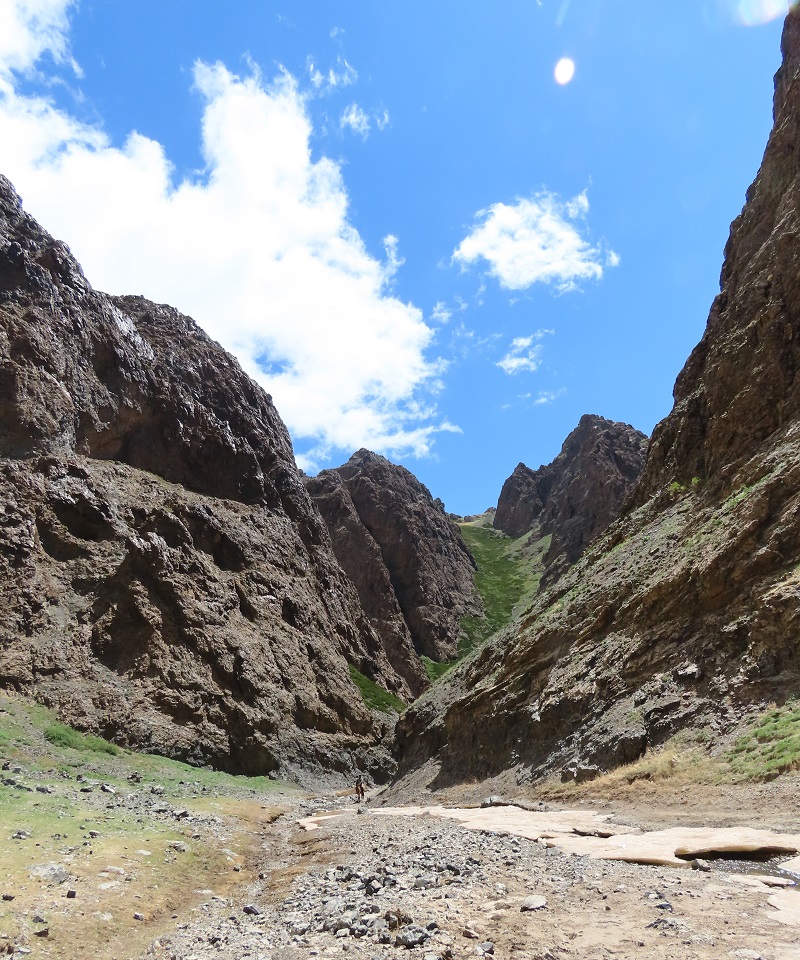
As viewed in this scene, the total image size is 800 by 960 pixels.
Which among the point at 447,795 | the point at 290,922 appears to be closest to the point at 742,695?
the point at 290,922

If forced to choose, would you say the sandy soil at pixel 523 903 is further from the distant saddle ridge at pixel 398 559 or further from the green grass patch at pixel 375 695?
the distant saddle ridge at pixel 398 559

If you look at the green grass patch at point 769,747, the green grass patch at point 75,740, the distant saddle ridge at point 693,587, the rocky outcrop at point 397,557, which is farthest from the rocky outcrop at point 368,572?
the green grass patch at point 769,747

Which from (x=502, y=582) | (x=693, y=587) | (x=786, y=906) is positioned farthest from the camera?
(x=502, y=582)

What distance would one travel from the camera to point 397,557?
439 ft

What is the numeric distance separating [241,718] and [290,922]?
43.0m

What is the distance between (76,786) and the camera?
2572cm

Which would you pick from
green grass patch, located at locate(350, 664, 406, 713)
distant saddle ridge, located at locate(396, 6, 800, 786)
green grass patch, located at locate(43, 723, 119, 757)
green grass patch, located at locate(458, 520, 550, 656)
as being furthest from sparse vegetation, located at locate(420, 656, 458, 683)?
green grass patch, located at locate(43, 723, 119, 757)

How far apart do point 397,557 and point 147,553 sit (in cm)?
8475

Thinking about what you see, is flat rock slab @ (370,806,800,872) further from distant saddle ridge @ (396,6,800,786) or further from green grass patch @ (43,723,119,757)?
green grass patch @ (43,723,119,757)

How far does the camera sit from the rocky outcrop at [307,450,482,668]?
118m

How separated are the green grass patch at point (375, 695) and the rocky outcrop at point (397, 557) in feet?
73.6

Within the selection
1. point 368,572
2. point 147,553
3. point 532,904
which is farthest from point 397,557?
point 532,904

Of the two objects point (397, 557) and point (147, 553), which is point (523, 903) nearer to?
point (147, 553)

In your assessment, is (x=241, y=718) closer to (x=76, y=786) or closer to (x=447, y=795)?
(x=447, y=795)
